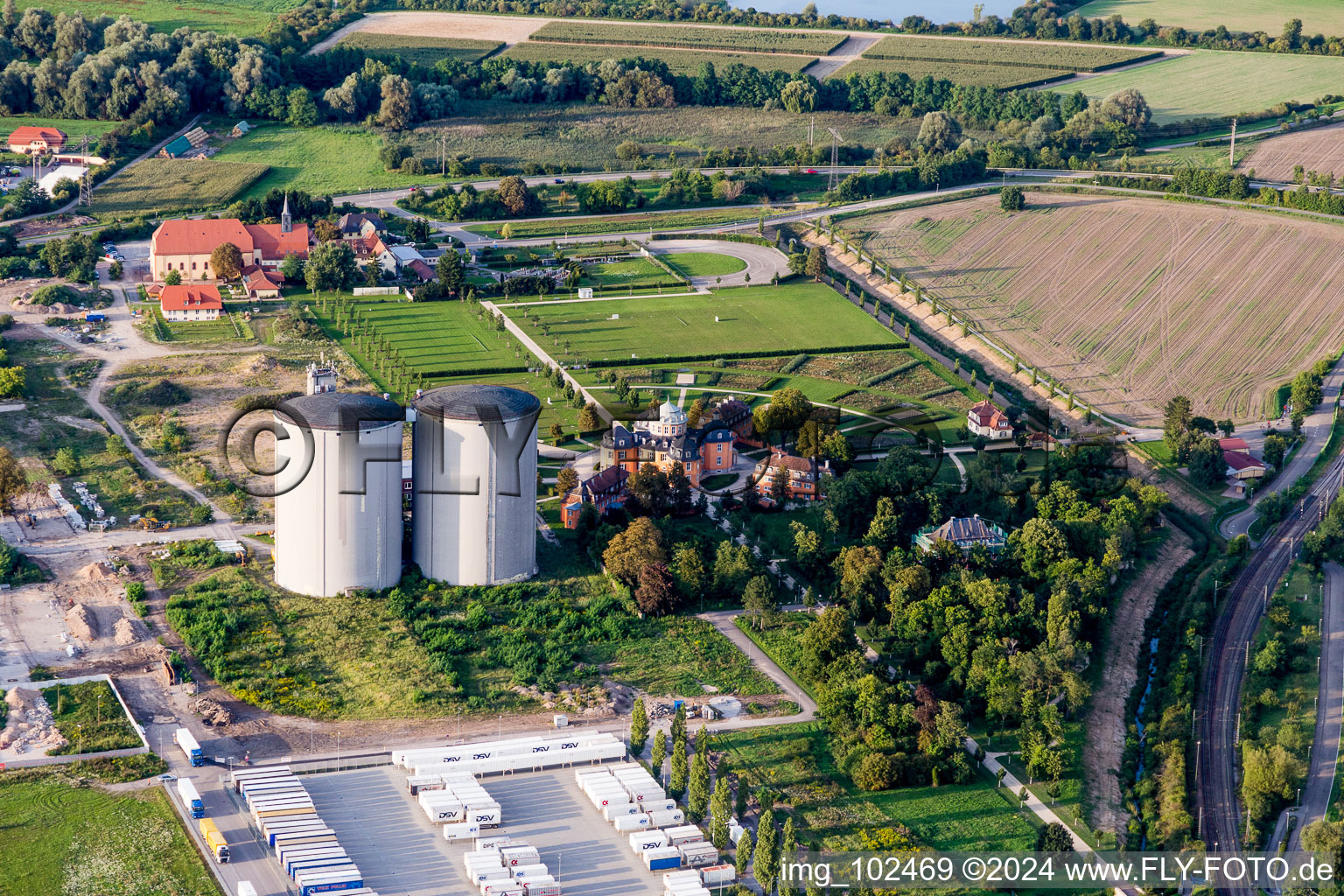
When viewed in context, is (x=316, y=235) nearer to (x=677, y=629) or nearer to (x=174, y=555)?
(x=174, y=555)

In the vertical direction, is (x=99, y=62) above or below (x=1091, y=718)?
above

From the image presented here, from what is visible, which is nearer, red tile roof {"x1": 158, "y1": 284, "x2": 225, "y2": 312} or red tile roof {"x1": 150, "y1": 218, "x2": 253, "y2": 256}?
red tile roof {"x1": 158, "y1": 284, "x2": 225, "y2": 312}

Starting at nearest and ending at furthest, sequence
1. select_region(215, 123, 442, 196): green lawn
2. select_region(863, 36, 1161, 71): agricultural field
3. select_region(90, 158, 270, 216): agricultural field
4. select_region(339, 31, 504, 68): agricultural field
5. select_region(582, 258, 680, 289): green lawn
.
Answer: select_region(582, 258, 680, 289): green lawn, select_region(90, 158, 270, 216): agricultural field, select_region(215, 123, 442, 196): green lawn, select_region(339, 31, 504, 68): agricultural field, select_region(863, 36, 1161, 71): agricultural field

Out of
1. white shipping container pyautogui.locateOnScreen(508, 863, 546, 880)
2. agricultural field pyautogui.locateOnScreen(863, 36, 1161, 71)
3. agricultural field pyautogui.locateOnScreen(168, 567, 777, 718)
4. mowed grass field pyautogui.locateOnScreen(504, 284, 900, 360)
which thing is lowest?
white shipping container pyautogui.locateOnScreen(508, 863, 546, 880)

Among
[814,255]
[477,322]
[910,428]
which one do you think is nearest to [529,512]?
[910,428]

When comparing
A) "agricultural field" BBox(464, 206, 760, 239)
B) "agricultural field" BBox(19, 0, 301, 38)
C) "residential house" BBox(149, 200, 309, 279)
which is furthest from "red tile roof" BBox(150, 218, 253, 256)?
"agricultural field" BBox(19, 0, 301, 38)

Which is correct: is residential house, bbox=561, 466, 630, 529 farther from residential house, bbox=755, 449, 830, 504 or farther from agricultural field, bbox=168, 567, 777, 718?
→ residential house, bbox=755, 449, 830, 504

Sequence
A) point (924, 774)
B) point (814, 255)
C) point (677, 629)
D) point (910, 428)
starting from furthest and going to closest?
point (814, 255)
point (910, 428)
point (677, 629)
point (924, 774)

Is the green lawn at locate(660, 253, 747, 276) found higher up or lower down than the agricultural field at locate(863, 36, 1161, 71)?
lower down

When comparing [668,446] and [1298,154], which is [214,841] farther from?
[1298,154]
